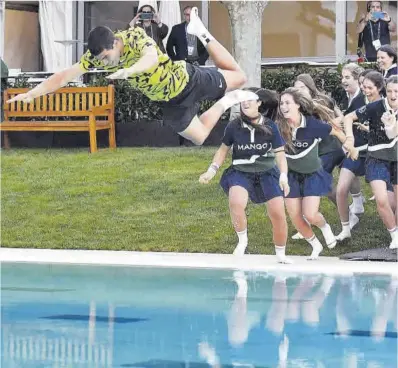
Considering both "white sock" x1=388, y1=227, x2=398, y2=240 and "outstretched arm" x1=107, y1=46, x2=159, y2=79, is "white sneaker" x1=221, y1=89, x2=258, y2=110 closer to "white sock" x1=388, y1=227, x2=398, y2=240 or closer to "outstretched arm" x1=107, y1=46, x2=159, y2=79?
"outstretched arm" x1=107, y1=46, x2=159, y2=79

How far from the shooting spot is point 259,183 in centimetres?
1082

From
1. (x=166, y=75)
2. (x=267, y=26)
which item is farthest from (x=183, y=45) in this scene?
(x=166, y=75)

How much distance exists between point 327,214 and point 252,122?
281 cm

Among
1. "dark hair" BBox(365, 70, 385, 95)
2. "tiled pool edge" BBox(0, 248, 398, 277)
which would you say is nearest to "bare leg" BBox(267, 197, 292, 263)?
"tiled pool edge" BBox(0, 248, 398, 277)

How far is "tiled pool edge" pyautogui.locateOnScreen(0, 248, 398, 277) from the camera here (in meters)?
10.5

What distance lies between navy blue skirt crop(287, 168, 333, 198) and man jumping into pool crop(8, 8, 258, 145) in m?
1.81

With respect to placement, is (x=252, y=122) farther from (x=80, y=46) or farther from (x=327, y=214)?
(x=80, y=46)

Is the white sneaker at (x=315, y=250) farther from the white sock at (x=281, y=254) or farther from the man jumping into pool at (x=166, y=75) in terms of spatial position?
the man jumping into pool at (x=166, y=75)

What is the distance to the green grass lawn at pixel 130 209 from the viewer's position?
12.3 m

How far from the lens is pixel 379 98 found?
11.2 m

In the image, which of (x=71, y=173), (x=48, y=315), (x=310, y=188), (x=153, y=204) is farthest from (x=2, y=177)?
(x=48, y=315)

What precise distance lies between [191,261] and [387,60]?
10.3ft

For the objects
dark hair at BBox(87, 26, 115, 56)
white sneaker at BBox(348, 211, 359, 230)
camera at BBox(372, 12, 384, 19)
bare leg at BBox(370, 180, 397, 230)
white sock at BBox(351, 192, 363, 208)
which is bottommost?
white sneaker at BBox(348, 211, 359, 230)

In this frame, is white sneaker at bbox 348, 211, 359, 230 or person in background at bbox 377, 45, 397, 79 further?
white sneaker at bbox 348, 211, 359, 230
